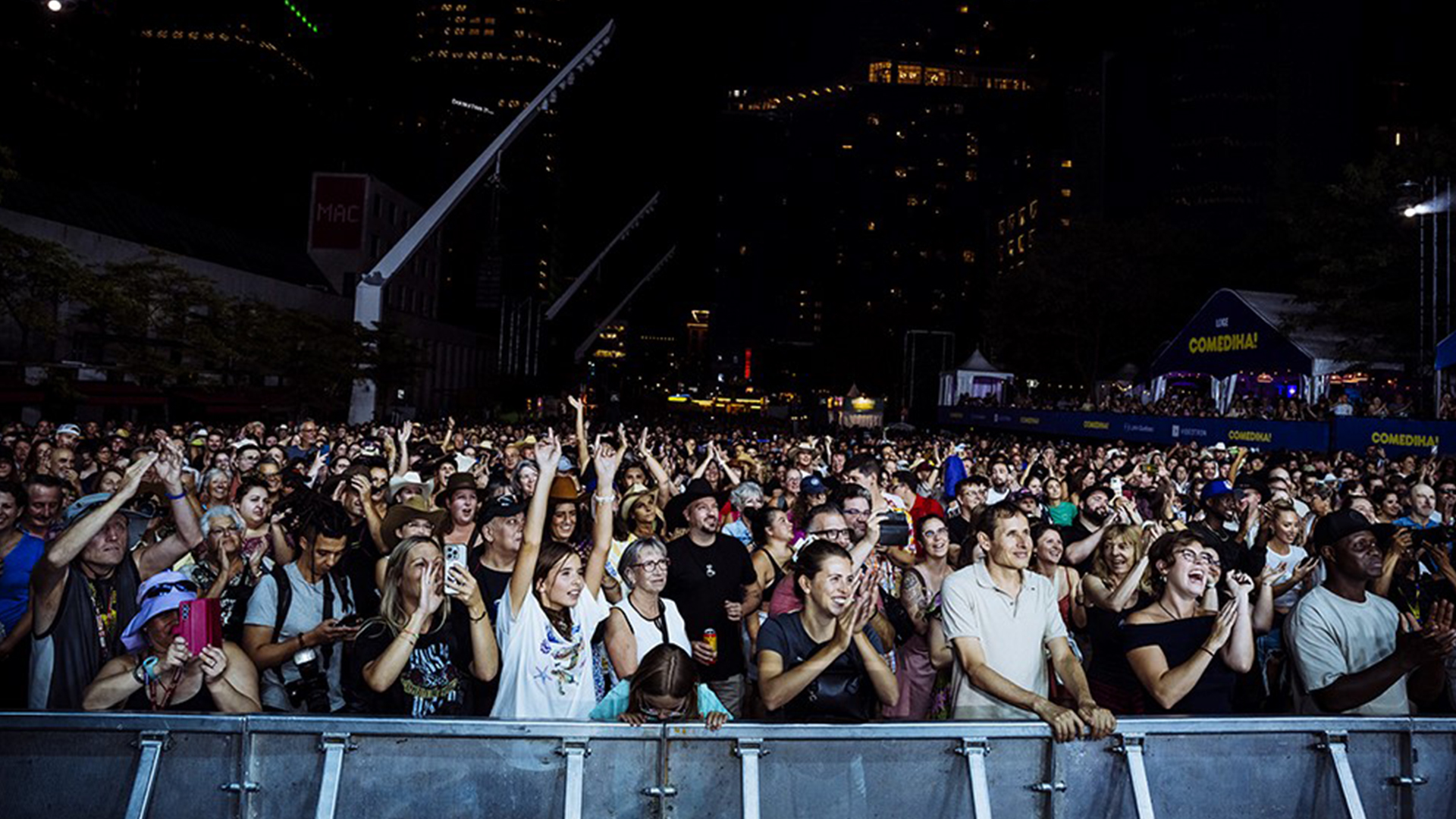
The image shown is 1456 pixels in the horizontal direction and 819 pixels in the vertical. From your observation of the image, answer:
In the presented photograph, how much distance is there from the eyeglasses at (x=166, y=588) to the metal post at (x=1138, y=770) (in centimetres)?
357

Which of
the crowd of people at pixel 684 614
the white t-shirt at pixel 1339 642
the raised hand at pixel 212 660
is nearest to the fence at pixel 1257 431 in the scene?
the crowd of people at pixel 684 614

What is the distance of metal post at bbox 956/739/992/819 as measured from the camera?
354 centimetres

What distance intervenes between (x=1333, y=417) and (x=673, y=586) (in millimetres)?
19003

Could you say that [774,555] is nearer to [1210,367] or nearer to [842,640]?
[842,640]

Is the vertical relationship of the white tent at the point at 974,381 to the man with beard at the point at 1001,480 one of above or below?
above

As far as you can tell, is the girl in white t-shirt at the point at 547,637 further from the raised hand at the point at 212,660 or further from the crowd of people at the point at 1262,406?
the crowd of people at the point at 1262,406

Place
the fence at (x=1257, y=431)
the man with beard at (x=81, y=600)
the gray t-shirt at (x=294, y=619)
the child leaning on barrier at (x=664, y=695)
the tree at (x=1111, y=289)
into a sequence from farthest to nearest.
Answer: the tree at (x=1111, y=289), the fence at (x=1257, y=431), the gray t-shirt at (x=294, y=619), the man with beard at (x=81, y=600), the child leaning on barrier at (x=664, y=695)

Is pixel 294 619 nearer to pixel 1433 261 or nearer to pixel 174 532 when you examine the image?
pixel 174 532

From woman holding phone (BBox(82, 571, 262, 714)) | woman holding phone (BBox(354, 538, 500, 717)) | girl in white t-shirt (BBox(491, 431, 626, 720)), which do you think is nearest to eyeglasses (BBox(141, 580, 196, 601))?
woman holding phone (BBox(82, 571, 262, 714))

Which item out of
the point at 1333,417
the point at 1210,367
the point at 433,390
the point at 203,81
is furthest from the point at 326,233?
the point at 1333,417

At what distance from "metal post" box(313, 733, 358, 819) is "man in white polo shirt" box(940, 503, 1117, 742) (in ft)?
7.63

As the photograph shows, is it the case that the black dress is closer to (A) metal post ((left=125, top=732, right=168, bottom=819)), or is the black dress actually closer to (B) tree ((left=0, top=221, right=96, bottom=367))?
(A) metal post ((left=125, top=732, right=168, bottom=819))

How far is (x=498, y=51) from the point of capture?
187 m

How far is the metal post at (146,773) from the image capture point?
3.37m
